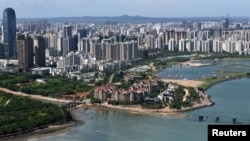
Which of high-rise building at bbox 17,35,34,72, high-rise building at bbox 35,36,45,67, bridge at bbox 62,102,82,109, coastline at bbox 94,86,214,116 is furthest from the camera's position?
high-rise building at bbox 35,36,45,67

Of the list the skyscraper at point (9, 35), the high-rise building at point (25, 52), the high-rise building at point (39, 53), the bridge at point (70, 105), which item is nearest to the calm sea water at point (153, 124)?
the bridge at point (70, 105)

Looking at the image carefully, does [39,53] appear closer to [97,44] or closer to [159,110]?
[97,44]

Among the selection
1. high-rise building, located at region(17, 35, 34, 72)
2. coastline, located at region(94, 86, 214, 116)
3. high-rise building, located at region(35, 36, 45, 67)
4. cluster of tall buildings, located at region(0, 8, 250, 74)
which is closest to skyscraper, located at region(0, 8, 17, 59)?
cluster of tall buildings, located at region(0, 8, 250, 74)

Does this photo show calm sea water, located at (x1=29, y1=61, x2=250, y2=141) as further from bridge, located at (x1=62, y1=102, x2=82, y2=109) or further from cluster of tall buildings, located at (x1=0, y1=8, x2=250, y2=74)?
cluster of tall buildings, located at (x1=0, y1=8, x2=250, y2=74)

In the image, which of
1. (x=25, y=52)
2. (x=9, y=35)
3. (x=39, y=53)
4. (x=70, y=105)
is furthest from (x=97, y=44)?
(x=70, y=105)

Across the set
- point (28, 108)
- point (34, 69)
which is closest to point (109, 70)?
point (34, 69)

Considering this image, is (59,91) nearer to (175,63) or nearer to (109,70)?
(109,70)
